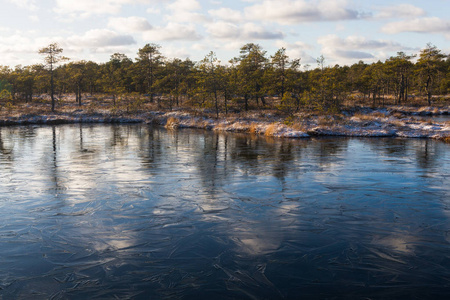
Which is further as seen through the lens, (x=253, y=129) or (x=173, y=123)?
(x=173, y=123)

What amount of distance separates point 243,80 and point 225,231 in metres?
47.5

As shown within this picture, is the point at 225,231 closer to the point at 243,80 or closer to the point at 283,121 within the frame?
the point at 283,121

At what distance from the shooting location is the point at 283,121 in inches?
1676

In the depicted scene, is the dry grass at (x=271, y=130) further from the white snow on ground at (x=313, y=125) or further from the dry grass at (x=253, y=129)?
the dry grass at (x=253, y=129)

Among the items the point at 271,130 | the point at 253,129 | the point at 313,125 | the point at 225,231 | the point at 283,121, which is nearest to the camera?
the point at 225,231

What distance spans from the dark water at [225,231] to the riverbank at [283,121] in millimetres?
16291

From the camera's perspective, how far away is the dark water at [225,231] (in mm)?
7078

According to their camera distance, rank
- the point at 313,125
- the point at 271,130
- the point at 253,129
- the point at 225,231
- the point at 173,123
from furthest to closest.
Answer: the point at 173,123 < the point at 253,129 < the point at 313,125 < the point at 271,130 < the point at 225,231

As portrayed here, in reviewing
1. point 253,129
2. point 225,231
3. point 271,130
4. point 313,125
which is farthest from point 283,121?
point 225,231

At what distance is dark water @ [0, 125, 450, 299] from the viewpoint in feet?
23.2

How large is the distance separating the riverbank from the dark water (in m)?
16.3

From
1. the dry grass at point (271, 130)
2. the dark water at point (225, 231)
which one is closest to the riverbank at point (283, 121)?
the dry grass at point (271, 130)

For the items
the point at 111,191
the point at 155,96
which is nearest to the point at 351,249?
the point at 111,191

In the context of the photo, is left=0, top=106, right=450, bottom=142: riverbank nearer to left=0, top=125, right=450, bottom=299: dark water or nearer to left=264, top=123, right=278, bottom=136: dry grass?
left=264, top=123, right=278, bottom=136: dry grass
